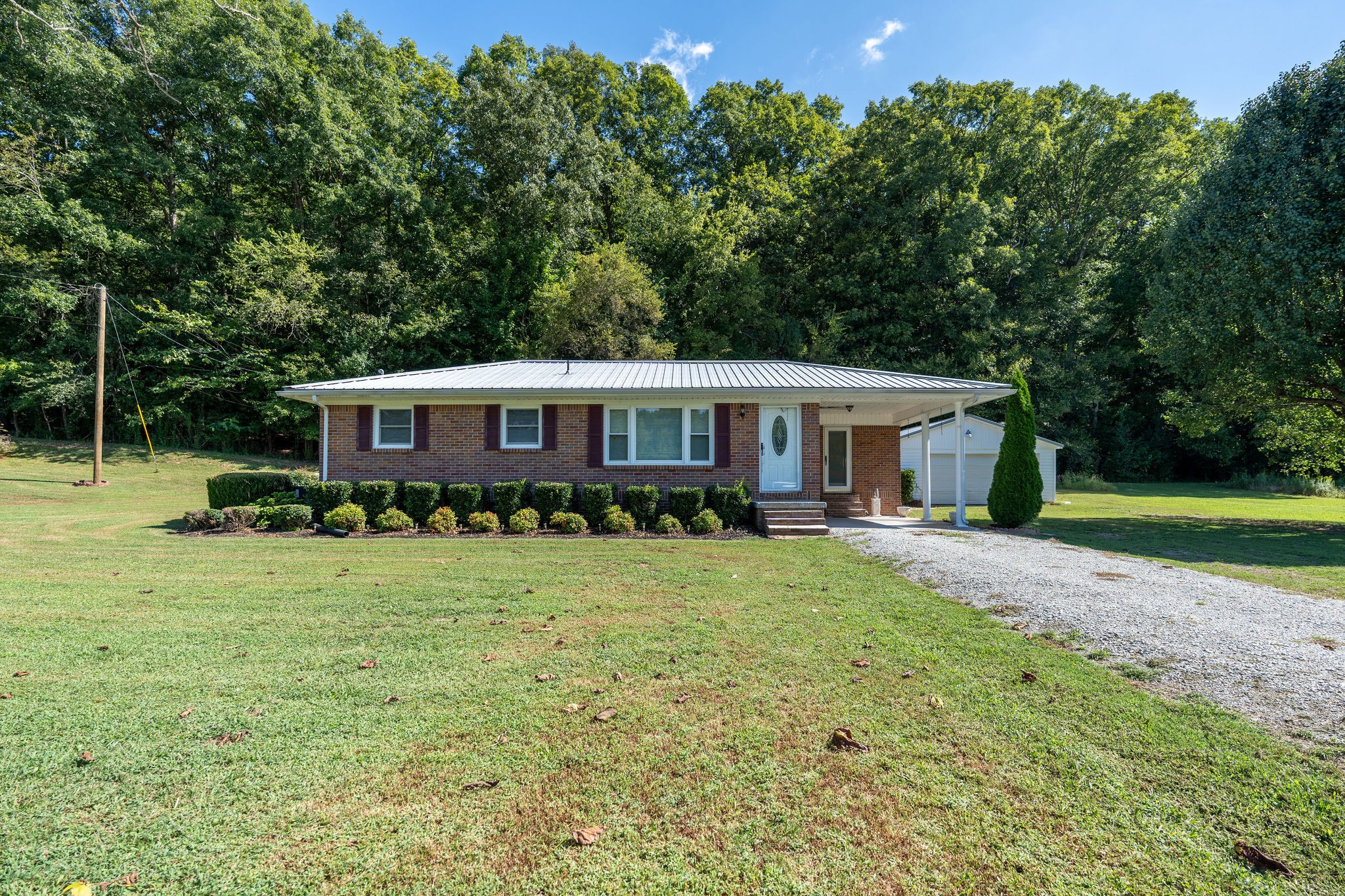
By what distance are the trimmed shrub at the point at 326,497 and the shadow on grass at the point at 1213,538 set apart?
13.8 metres

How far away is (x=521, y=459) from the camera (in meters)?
12.7

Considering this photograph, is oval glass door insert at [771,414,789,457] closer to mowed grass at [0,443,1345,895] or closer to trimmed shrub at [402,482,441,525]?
trimmed shrub at [402,482,441,525]

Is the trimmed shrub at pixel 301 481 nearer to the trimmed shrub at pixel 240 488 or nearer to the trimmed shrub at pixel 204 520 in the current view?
the trimmed shrub at pixel 240 488

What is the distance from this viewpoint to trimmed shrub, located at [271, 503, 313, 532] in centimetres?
1109

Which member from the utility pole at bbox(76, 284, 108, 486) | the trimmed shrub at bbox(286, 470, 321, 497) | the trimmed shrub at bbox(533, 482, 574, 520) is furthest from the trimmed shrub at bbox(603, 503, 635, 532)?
the utility pole at bbox(76, 284, 108, 486)

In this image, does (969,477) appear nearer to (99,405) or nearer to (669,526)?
(669,526)

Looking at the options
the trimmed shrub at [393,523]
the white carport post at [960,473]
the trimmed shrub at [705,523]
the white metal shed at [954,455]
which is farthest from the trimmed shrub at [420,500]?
the white metal shed at [954,455]

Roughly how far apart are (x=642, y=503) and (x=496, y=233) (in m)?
20.5

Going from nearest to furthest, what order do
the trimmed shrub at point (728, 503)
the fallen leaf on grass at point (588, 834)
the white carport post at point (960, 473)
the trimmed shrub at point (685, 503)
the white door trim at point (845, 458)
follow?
1. the fallen leaf on grass at point (588, 834)
2. the trimmed shrub at point (685, 503)
3. the trimmed shrub at point (728, 503)
4. the white carport post at point (960, 473)
5. the white door trim at point (845, 458)

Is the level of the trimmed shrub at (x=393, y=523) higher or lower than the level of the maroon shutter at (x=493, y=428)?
lower

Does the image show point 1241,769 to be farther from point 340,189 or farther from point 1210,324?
point 340,189

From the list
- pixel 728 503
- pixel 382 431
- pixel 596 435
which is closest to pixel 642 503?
pixel 728 503

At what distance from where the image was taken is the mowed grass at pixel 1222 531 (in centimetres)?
791

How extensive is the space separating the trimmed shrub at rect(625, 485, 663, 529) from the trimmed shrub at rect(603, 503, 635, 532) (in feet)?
0.71
